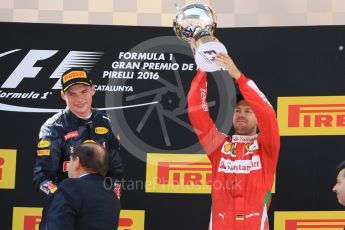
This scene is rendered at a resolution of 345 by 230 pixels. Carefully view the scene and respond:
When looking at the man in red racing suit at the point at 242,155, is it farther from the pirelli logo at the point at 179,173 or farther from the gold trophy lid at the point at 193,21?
the pirelli logo at the point at 179,173

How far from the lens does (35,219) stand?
5.04 meters

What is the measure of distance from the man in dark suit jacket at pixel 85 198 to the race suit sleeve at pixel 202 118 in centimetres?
95

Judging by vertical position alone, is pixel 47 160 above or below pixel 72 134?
below

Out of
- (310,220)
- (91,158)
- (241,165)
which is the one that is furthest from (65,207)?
(310,220)

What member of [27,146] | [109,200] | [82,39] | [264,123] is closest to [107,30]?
[82,39]

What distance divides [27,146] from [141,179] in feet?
2.55

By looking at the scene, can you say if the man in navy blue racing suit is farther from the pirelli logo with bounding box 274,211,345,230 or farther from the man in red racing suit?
the pirelli logo with bounding box 274,211,345,230

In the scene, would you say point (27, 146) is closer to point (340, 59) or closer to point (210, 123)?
point (210, 123)

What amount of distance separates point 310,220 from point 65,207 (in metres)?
2.10

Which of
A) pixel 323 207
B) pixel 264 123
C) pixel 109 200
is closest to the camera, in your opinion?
pixel 109 200

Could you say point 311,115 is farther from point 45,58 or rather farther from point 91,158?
point 91,158

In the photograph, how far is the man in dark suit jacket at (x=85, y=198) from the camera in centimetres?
338

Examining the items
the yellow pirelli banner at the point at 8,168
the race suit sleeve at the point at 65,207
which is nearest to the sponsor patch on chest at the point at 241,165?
the race suit sleeve at the point at 65,207

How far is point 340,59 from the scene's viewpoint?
16.3 feet
